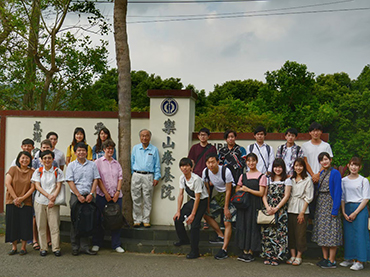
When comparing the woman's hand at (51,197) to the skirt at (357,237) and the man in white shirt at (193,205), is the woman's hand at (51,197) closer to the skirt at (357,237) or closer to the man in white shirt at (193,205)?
the man in white shirt at (193,205)

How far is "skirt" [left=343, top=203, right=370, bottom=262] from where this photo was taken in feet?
16.3

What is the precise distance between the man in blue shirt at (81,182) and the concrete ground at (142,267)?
15cm

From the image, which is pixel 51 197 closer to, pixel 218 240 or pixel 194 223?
pixel 194 223

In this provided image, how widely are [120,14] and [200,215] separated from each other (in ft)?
11.2

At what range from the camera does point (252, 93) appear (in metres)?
31.4

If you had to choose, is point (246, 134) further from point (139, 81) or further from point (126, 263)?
point (139, 81)

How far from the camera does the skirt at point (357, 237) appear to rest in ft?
16.3

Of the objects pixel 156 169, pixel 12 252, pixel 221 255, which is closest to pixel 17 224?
pixel 12 252

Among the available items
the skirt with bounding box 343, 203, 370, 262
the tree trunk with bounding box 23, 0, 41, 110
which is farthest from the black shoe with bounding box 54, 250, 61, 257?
the tree trunk with bounding box 23, 0, 41, 110

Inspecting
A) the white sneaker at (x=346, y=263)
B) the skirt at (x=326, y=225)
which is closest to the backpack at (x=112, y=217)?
the skirt at (x=326, y=225)

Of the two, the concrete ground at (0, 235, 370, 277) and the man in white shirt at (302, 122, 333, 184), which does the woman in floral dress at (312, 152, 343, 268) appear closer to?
the concrete ground at (0, 235, 370, 277)

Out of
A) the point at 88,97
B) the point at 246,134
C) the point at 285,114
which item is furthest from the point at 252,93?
the point at 246,134

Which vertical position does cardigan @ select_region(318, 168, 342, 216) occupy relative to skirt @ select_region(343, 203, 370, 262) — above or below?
above

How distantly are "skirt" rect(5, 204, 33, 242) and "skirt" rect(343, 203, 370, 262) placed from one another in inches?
167
